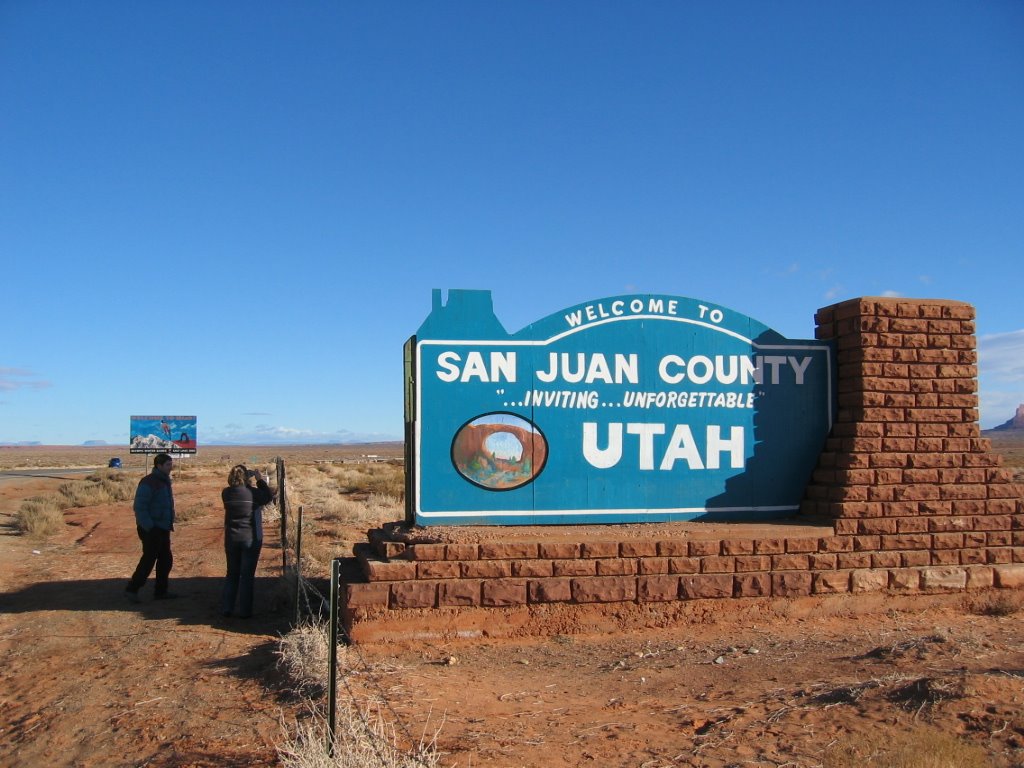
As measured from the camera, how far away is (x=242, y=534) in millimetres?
8875

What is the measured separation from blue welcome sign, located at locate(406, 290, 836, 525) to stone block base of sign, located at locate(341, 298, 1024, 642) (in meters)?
0.30

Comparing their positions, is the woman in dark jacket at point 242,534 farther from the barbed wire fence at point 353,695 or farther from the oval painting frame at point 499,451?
the oval painting frame at point 499,451

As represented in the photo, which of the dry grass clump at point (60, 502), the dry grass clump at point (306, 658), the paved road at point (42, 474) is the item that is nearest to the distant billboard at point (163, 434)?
the dry grass clump at point (60, 502)

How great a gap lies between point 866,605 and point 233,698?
5819 millimetres

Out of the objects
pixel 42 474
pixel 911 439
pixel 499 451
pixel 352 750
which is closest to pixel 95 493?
pixel 499 451

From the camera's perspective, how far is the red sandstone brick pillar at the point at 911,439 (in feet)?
28.3

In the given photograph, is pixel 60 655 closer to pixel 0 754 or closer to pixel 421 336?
pixel 0 754

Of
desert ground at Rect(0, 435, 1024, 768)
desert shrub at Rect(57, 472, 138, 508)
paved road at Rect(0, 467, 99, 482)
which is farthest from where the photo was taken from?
paved road at Rect(0, 467, 99, 482)

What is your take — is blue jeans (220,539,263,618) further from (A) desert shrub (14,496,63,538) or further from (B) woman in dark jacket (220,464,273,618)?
(A) desert shrub (14,496,63,538)

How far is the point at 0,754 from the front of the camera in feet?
17.8

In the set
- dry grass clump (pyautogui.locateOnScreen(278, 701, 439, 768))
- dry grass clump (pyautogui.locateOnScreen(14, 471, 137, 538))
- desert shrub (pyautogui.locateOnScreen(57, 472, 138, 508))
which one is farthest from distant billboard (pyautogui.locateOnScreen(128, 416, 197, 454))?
dry grass clump (pyautogui.locateOnScreen(278, 701, 439, 768))

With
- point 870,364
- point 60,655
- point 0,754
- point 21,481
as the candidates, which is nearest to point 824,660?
point 870,364

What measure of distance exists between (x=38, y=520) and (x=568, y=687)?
615 inches

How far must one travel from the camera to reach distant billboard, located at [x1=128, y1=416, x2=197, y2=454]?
1496 inches
